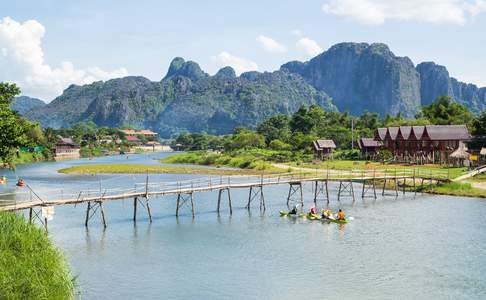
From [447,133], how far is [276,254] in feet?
245

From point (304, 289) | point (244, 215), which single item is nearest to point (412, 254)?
point (304, 289)

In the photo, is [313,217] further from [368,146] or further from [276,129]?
[276,129]

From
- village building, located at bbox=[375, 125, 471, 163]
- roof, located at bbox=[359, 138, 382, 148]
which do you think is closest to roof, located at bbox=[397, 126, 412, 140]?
village building, located at bbox=[375, 125, 471, 163]

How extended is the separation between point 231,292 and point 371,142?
9662 centimetres

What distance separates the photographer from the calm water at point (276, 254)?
3244cm

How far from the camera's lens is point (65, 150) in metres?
181

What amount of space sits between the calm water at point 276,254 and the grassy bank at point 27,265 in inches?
→ 169

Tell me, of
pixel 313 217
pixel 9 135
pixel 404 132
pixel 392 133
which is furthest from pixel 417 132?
pixel 9 135

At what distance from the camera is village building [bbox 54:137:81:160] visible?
175 m

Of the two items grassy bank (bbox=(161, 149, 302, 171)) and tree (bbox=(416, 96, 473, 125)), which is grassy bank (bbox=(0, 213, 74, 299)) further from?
tree (bbox=(416, 96, 473, 125))

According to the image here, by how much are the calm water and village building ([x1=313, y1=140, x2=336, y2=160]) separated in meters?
66.6

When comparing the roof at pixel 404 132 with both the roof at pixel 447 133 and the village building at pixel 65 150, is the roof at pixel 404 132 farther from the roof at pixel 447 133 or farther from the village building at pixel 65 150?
the village building at pixel 65 150

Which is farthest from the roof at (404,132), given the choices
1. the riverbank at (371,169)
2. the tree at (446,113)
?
the tree at (446,113)

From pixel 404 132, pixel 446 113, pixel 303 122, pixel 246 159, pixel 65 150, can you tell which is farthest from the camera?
pixel 65 150
